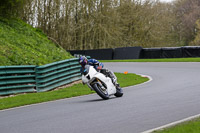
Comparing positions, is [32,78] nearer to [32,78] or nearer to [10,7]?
[32,78]

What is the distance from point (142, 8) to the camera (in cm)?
5350

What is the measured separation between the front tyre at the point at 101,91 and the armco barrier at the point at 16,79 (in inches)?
230

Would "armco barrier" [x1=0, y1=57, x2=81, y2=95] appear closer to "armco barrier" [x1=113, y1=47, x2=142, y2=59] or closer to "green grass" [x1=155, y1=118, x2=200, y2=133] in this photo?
"green grass" [x1=155, y1=118, x2=200, y2=133]

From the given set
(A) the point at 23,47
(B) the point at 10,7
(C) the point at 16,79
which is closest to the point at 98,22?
(B) the point at 10,7

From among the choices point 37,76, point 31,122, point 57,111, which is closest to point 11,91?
point 37,76

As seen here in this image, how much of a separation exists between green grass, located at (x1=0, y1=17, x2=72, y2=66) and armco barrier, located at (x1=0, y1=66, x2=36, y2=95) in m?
1.71

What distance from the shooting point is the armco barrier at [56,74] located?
16.5m

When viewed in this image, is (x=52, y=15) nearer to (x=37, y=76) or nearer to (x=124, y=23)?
(x=124, y=23)

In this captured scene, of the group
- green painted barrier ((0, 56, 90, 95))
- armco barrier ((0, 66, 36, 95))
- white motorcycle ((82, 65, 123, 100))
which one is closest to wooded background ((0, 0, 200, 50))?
green painted barrier ((0, 56, 90, 95))

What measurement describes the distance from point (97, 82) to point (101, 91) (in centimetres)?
29

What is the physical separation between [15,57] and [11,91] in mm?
3413

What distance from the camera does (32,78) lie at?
16375 millimetres

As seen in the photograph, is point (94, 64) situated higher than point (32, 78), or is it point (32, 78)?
point (94, 64)

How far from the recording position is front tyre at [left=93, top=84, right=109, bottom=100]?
1063cm
